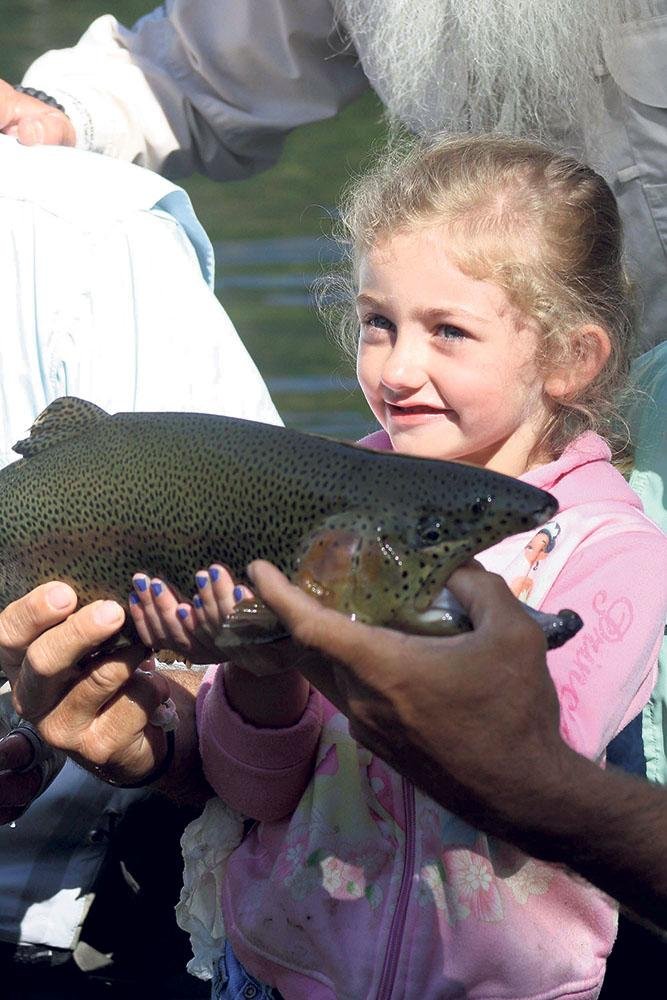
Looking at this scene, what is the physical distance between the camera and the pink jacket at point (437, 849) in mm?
1930

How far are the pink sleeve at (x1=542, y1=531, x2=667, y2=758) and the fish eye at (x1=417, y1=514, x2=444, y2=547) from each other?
1.53ft

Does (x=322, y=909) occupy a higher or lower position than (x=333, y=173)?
higher

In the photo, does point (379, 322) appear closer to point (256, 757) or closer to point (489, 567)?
point (489, 567)

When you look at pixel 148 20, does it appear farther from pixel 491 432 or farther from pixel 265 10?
pixel 491 432

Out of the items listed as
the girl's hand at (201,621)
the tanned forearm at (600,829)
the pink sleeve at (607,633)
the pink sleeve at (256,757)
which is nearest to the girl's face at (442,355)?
the pink sleeve at (607,633)

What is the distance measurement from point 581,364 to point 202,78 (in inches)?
66.5

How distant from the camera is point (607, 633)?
6.33 feet

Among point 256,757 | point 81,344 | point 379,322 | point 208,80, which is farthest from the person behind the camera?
point 208,80

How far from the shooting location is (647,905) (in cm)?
163

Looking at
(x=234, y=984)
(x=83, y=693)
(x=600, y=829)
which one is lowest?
(x=234, y=984)

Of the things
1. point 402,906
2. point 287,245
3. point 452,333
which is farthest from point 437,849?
point 287,245

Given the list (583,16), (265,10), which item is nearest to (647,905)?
(583,16)

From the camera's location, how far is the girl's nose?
6.88ft

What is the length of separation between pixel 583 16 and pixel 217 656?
60.6 inches
